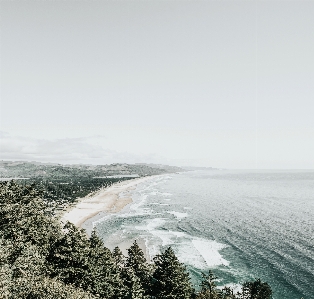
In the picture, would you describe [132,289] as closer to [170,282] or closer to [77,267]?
[170,282]

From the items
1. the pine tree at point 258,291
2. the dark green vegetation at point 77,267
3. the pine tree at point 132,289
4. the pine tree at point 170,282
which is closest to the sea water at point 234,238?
the pine tree at point 258,291

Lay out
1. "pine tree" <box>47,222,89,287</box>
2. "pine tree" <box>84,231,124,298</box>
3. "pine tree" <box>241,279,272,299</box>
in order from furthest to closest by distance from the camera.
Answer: "pine tree" <box>241,279,272,299</box> → "pine tree" <box>84,231,124,298</box> → "pine tree" <box>47,222,89,287</box>

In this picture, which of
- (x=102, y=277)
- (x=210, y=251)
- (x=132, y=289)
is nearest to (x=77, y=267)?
(x=102, y=277)

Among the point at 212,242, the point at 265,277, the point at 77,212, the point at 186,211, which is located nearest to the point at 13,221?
the point at 265,277

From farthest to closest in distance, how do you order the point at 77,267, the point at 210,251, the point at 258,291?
the point at 210,251, the point at 258,291, the point at 77,267

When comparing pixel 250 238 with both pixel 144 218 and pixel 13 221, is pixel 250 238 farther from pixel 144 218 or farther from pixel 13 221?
pixel 13 221

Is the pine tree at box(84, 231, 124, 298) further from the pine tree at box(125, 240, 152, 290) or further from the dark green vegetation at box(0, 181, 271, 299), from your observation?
the pine tree at box(125, 240, 152, 290)

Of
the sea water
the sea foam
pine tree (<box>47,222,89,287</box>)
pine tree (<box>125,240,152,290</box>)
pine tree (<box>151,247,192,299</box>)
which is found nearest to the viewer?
pine tree (<box>47,222,89,287</box>)

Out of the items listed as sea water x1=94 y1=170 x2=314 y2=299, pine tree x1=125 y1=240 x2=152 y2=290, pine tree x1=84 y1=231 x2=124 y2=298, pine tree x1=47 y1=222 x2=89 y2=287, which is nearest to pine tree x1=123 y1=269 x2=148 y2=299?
pine tree x1=84 y1=231 x2=124 y2=298
